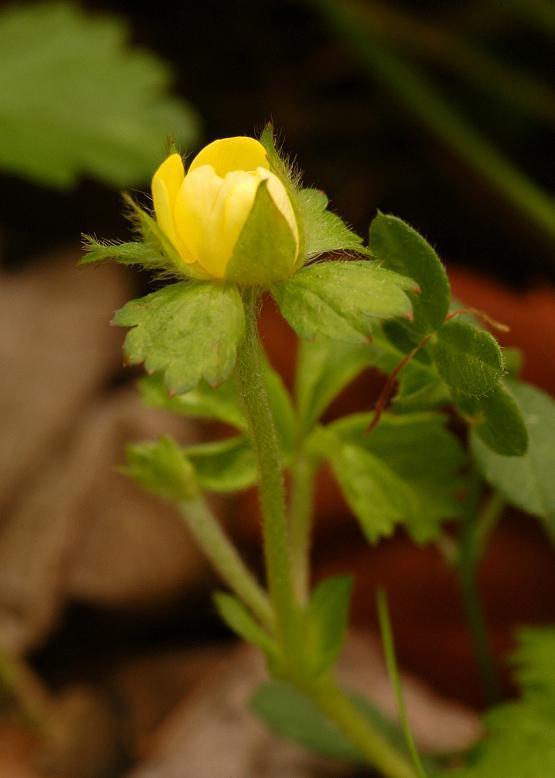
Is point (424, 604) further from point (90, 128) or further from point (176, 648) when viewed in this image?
point (90, 128)

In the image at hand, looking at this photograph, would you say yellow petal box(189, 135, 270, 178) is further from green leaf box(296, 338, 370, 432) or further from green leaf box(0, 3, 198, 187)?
green leaf box(0, 3, 198, 187)

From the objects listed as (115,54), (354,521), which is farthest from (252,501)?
(115,54)

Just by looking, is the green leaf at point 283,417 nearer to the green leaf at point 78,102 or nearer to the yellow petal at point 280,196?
the yellow petal at point 280,196

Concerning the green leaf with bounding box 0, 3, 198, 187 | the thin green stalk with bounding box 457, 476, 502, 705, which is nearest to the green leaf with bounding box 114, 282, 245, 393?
the thin green stalk with bounding box 457, 476, 502, 705

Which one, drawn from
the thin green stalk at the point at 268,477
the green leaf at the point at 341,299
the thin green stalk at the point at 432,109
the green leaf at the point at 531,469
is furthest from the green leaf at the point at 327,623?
the thin green stalk at the point at 432,109

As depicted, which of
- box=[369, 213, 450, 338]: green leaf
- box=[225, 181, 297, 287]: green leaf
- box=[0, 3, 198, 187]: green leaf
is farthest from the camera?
box=[0, 3, 198, 187]: green leaf

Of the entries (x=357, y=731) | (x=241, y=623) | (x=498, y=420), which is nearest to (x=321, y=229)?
(x=498, y=420)

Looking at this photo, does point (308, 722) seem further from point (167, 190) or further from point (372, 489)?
point (167, 190)
